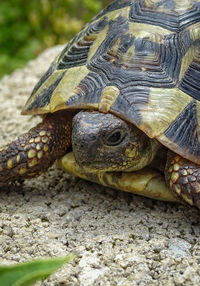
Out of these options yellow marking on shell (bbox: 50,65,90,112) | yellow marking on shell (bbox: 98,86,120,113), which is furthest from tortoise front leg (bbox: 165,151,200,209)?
yellow marking on shell (bbox: 50,65,90,112)

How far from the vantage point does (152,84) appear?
2168 millimetres

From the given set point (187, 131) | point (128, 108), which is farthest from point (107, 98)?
point (187, 131)

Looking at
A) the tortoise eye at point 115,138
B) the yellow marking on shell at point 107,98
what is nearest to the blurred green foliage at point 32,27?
the yellow marking on shell at point 107,98

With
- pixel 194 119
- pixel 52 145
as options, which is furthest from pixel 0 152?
pixel 194 119

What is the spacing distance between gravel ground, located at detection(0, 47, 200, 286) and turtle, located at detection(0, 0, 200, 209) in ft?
0.35

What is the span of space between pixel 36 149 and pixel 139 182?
0.51m

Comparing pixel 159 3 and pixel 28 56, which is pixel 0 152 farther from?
pixel 28 56

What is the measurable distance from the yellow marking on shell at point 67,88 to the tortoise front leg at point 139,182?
1.04 feet

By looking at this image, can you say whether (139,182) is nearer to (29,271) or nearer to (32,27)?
(29,271)

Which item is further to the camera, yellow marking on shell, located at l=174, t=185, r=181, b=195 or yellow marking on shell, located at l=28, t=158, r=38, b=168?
yellow marking on shell, located at l=28, t=158, r=38, b=168

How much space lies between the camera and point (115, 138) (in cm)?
211

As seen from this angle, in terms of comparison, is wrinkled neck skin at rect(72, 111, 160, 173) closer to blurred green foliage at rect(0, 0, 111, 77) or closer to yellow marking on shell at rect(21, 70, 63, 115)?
yellow marking on shell at rect(21, 70, 63, 115)

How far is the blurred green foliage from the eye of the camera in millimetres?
5039

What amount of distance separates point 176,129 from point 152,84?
0.24 metres
